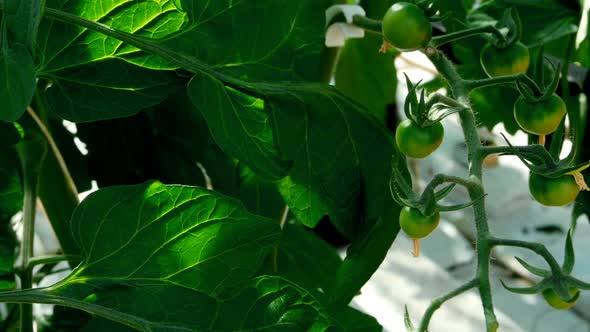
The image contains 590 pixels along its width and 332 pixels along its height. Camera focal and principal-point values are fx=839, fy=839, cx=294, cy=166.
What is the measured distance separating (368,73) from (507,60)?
24 cm

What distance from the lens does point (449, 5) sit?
1.59 ft

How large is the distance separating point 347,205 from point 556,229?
100cm

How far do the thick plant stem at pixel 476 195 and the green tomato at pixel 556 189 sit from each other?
0.02 meters

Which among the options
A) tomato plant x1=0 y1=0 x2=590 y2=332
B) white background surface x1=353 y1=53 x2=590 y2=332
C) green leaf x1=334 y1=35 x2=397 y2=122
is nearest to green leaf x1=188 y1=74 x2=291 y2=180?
tomato plant x1=0 y1=0 x2=590 y2=332

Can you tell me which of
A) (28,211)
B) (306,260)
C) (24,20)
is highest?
(24,20)

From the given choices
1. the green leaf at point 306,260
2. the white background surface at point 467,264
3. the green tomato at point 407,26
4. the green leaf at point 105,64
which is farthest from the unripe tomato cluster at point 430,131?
the white background surface at point 467,264

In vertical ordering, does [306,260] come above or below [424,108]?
below

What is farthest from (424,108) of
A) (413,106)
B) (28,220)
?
(28,220)

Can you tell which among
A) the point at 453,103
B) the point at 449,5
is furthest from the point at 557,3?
the point at 453,103

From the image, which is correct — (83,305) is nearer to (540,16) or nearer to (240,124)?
(240,124)

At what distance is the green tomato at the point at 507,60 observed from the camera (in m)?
0.36

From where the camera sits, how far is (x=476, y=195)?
0.31m

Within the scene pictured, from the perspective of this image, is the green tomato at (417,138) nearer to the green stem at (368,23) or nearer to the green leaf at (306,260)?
the green stem at (368,23)

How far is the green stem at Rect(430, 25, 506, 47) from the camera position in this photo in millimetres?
338
